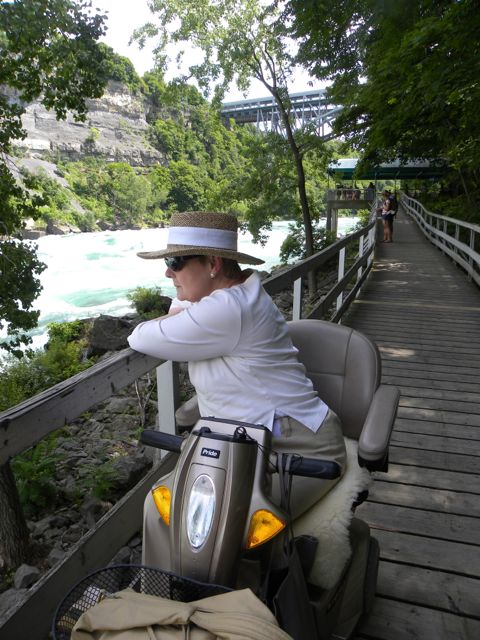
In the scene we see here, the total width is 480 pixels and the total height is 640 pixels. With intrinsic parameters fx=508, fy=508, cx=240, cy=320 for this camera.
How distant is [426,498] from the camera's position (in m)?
2.75

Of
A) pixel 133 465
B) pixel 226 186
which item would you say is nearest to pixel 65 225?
pixel 226 186

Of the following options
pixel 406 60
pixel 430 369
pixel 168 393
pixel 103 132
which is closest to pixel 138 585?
pixel 168 393

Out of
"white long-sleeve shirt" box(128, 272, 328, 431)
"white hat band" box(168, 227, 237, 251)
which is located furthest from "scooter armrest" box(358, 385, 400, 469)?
"white hat band" box(168, 227, 237, 251)

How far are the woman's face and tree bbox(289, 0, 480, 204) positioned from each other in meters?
5.07

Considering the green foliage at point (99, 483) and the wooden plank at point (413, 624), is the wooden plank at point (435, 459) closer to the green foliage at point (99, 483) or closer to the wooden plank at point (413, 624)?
the wooden plank at point (413, 624)

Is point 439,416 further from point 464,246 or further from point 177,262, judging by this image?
point 464,246

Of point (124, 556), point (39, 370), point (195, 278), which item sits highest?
point (195, 278)

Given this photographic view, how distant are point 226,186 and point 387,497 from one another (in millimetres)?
17945

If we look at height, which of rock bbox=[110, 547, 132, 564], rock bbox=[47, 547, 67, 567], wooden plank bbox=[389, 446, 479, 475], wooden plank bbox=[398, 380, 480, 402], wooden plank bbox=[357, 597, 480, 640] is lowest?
rock bbox=[47, 547, 67, 567]

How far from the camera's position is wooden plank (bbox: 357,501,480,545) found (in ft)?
8.00

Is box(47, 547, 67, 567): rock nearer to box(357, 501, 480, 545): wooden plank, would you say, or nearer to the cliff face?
box(357, 501, 480, 545): wooden plank

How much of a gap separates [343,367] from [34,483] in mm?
3373

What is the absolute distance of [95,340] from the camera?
482 inches

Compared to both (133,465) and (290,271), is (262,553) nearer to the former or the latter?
(290,271)
